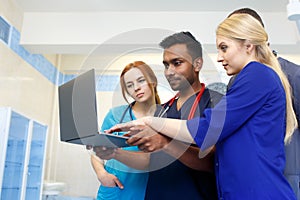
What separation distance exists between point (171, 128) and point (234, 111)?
16cm

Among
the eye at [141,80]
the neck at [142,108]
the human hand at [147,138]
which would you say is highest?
the eye at [141,80]

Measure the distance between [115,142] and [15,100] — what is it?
9.97ft

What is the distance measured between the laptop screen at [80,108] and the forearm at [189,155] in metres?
0.21

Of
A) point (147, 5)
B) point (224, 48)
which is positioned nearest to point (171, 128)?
point (224, 48)

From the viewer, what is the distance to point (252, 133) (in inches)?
31.0

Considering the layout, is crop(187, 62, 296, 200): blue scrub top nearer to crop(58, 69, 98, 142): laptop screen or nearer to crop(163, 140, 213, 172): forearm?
crop(163, 140, 213, 172): forearm

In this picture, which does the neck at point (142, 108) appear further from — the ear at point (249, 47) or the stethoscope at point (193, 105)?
the ear at point (249, 47)

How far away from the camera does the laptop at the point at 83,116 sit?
0.75m

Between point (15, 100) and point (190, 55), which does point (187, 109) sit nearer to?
point (190, 55)

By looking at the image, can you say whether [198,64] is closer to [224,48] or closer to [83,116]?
[224,48]

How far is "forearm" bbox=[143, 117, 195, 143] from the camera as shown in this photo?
804mm

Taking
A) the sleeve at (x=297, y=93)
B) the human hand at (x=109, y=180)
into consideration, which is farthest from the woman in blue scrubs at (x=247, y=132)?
the human hand at (x=109, y=180)

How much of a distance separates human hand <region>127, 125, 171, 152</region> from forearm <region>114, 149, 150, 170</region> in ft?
0.33

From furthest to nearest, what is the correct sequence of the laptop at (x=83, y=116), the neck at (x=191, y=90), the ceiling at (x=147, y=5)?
the ceiling at (x=147, y=5)
the neck at (x=191, y=90)
the laptop at (x=83, y=116)
